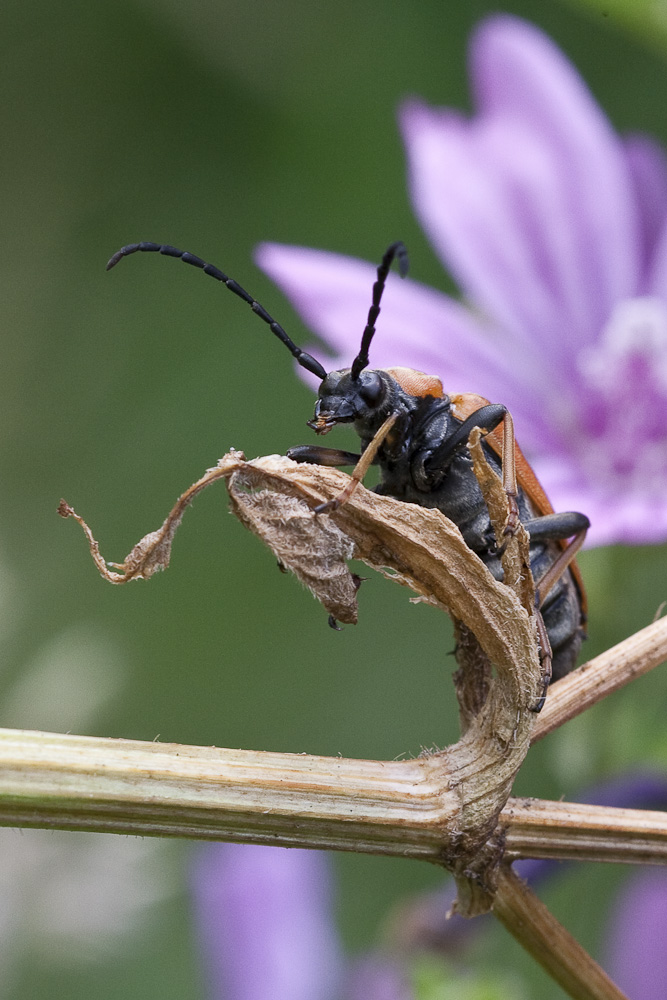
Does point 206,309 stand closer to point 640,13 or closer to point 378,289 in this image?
point 640,13

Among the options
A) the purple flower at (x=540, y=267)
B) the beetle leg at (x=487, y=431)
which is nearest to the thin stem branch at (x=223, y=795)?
the beetle leg at (x=487, y=431)

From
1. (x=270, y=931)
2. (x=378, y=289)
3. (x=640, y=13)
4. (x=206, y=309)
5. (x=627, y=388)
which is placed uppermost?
(x=640, y=13)

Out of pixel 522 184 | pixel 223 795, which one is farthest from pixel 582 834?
pixel 522 184

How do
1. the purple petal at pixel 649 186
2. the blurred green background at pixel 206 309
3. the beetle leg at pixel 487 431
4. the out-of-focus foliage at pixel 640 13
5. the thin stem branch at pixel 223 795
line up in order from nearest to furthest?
the thin stem branch at pixel 223 795 < the beetle leg at pixel 487 431 < the out-of-focus foliage at pixel 640 13 < the purple petal at pixel 649 186 < the blurred green background at pixel 206 309

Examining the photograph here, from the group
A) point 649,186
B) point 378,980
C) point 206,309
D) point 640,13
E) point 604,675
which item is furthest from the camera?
point 206,309

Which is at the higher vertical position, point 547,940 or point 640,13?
point 640,13

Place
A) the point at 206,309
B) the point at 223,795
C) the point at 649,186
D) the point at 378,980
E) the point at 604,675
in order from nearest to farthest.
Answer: the point at 223,795 → the point at 604,675 → the point at 378,980 → the point at 649,186 → the point at 206,309

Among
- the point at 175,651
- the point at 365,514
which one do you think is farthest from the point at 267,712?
the point at 365,514

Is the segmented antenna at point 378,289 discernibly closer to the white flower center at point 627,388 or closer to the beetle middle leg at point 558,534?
the beetle middle leg at point 558,534

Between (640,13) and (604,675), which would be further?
(640,13)
